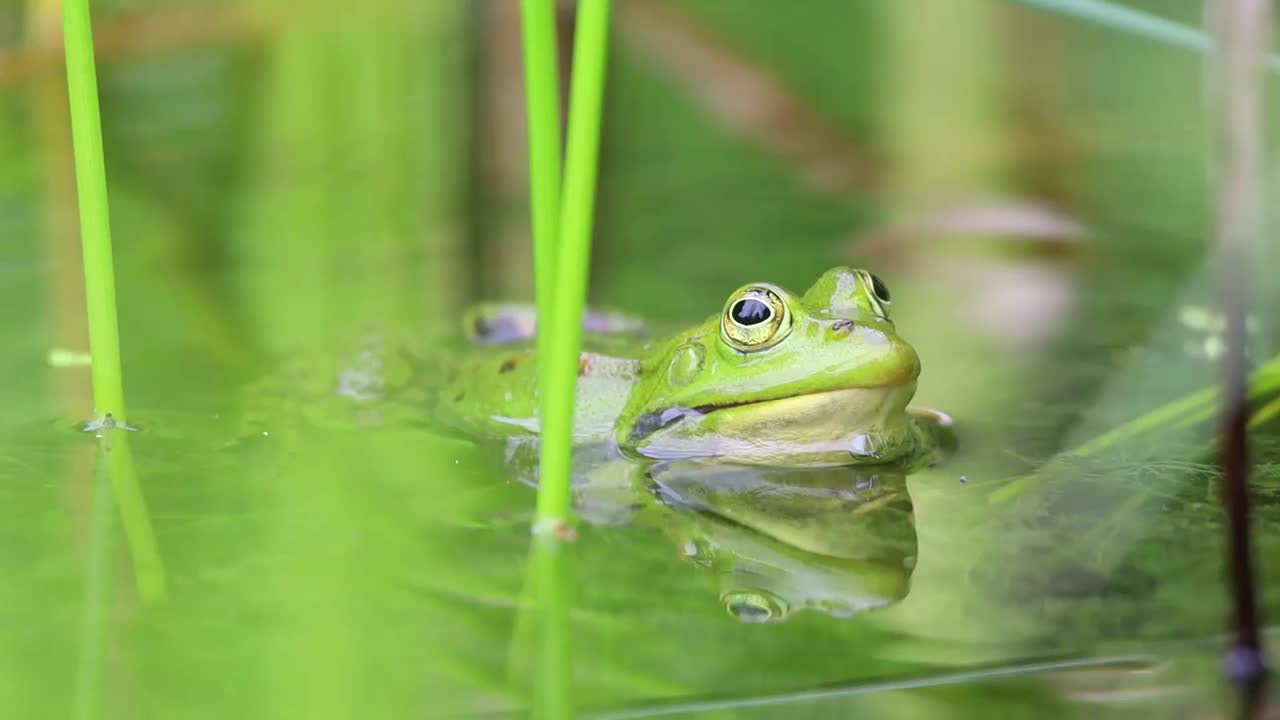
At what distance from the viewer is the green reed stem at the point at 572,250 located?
1.51m

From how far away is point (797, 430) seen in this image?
2.47 metres

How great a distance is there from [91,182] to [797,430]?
4.13 feet

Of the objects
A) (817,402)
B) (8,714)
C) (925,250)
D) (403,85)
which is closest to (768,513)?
(817,402)

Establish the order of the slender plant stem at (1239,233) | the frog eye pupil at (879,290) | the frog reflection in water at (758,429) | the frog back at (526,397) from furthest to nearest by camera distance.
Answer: the frog back at (526,397), the frog eye pupil at (879,290), the frog reflection in water at (758,429), the slender plant stem at (1239,233)

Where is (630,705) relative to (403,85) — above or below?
below

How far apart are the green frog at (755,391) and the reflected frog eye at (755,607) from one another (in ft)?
1.99

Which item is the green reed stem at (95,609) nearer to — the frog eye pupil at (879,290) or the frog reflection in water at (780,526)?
the frog reflection in water at (780,526)

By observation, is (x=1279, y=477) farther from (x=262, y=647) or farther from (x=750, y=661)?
(x=262, y=647)

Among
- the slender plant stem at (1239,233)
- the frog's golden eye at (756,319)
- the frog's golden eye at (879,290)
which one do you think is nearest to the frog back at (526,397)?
the frog's golden eye at (756,319)

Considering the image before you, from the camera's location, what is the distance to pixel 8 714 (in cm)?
144

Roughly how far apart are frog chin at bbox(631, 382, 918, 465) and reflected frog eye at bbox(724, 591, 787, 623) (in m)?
0.63

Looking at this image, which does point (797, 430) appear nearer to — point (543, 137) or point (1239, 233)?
point (543, 137)

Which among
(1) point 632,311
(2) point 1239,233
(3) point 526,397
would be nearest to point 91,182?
(3) point 526,397

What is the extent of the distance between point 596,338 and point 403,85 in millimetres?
2951
